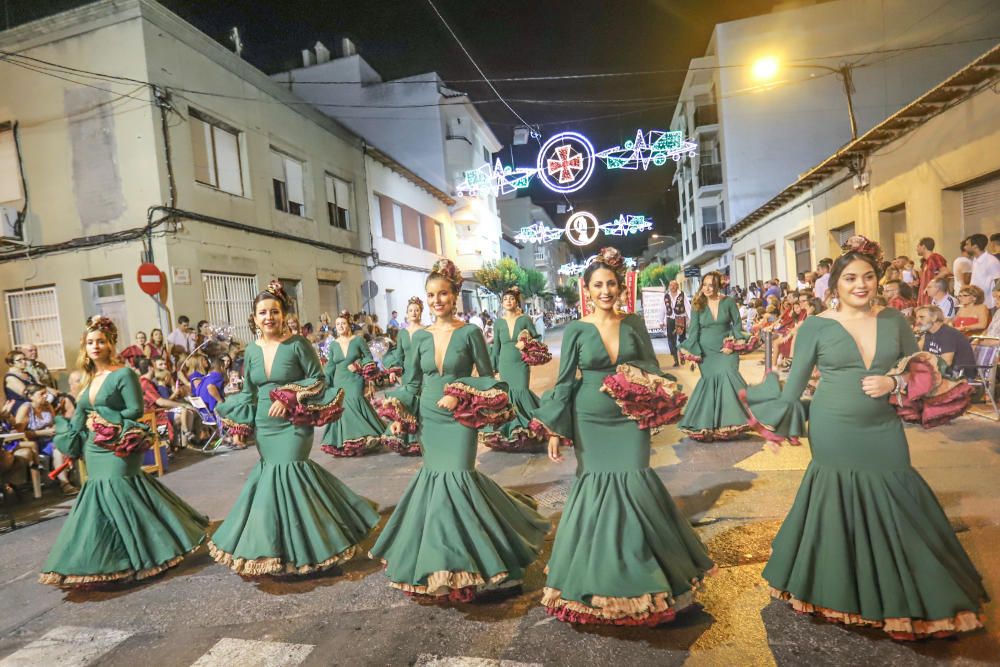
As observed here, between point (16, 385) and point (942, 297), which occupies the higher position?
point (942, 297)

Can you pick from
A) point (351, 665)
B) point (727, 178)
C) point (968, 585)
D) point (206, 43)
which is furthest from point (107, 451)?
point (727, 178)

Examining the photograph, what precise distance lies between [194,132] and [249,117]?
2.23m

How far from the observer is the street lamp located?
15408mm

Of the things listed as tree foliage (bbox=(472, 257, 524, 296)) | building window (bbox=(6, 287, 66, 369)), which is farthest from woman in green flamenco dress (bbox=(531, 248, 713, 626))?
tree foliage (bbox=(472, 257, 524, 296))

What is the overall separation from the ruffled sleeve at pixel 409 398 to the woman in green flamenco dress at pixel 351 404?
12.8 ft

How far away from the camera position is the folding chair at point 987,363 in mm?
6941

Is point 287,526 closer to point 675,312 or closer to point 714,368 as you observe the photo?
point 714,368

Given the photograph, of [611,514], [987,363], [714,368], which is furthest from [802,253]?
[611,514]

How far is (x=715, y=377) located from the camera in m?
7.17

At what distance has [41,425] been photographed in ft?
24.5

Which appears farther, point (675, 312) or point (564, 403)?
point (675, 312)

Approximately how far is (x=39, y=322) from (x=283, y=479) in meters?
13.4

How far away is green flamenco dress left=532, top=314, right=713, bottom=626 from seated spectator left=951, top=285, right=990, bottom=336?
7.02 metres

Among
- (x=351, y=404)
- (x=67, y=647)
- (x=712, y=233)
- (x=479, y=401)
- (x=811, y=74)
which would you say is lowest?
(x=67, y=647)
